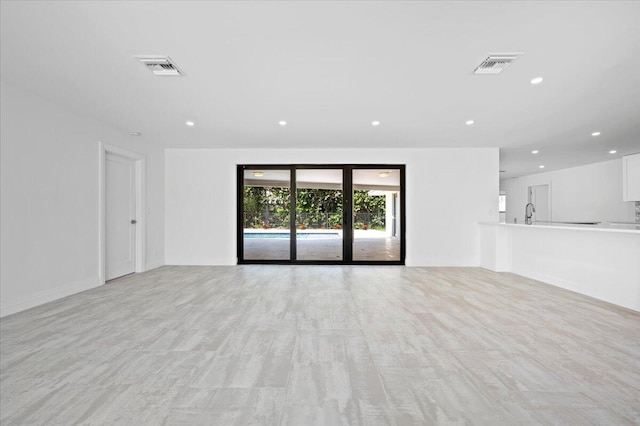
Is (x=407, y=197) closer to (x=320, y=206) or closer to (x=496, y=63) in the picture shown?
(x=320, y=206)

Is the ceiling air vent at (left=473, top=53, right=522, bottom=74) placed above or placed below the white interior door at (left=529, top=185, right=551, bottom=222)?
above

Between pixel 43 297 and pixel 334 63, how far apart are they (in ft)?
14.2

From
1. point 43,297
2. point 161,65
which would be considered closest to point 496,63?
point 161,65

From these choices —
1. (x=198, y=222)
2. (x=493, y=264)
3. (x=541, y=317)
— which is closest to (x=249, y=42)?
(x=541, y=317)

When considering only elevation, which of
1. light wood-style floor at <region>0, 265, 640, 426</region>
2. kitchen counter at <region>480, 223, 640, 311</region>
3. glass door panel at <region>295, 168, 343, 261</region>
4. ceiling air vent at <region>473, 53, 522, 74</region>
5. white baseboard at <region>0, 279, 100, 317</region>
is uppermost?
ceiling air vent at <region>473, 53, 522, 74</region>

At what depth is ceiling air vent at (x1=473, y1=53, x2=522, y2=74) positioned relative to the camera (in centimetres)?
265

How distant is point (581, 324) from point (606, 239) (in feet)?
5.18

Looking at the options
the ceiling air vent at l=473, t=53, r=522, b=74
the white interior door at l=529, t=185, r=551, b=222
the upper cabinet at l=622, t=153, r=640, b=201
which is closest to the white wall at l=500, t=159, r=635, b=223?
the white interior door at l=529, t=185, r=551, b=222

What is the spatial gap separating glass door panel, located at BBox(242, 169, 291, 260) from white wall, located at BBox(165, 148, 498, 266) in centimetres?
26

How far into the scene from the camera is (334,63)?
281cm

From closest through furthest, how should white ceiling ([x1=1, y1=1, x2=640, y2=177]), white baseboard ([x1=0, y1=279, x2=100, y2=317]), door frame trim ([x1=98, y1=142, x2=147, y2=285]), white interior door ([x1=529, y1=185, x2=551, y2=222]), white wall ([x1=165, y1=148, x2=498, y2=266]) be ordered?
white ceiling ([x1=1, y1=1, x2=640, y2=177]) → white baseboard ([x1=0, y1=279, x2=100, y2=317]) → door frame trim ([x1=98, y1=142, x2=147, y2=285]) → white wall ([x1=165, y1=148, x2=498, y2=266]) → white interior door ([x1=529, y1=185, x2=551, y2=222])

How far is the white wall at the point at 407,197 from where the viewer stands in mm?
6301

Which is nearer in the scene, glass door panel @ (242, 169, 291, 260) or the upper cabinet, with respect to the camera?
the upper cabinet

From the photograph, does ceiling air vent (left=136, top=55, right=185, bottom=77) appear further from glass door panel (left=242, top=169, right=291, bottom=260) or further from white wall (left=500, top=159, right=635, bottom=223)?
white wall (left=500, top=159, right=635, bottom=223)
